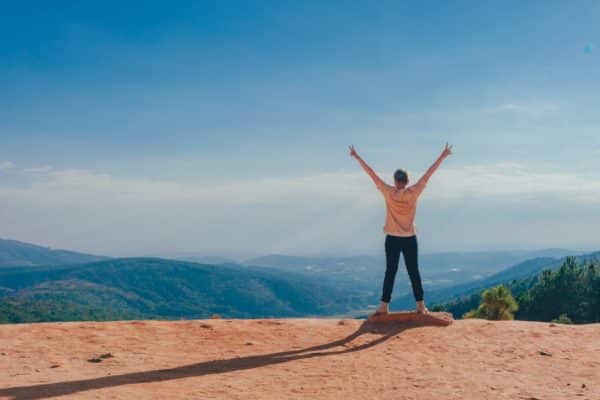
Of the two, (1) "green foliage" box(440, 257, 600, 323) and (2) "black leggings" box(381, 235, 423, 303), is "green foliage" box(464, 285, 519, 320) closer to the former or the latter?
(1) "green foliage" box(440, 257, 600, 323)

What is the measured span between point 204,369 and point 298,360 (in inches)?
65.8

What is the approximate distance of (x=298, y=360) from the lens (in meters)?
9.14

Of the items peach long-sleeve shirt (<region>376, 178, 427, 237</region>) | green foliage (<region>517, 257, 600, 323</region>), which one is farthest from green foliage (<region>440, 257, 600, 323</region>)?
A: peach long-sleeve shirt (<region>376, 178, 427, 237</region>)

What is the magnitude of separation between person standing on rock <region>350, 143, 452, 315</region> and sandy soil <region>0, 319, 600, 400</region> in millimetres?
1273

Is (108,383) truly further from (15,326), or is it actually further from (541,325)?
(541,325)

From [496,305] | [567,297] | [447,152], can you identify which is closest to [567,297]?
[567,297]

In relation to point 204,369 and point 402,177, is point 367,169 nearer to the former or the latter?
point 402,177

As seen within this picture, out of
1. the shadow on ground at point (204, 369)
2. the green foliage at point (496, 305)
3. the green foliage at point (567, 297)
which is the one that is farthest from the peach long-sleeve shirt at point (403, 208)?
the green foliage at point (567, 297)

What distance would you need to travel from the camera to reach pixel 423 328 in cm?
1154

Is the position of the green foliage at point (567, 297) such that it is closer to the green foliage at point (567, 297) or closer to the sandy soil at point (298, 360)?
the green foliage at point (567, 297)

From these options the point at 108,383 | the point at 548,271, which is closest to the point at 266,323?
the point at 108,383

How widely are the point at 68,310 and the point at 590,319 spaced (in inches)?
7043

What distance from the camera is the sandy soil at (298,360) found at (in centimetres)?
727

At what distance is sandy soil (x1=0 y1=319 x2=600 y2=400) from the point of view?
7270 millimetres
